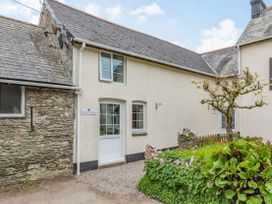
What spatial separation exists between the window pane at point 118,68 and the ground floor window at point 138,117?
1.40 m

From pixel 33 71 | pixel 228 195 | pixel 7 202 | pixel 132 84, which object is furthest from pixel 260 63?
pixel 7 202

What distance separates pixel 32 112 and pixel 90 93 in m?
2.18

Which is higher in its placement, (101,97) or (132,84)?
(132,84)

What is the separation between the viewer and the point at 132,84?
10227 mm

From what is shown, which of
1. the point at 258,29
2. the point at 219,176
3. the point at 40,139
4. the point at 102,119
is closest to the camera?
the point at 219,176

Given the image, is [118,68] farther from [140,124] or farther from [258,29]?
[258,29]

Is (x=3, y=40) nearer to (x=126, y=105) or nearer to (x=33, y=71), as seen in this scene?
(x=33, y=71)

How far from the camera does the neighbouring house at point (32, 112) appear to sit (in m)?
6.90

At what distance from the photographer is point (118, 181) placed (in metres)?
7.24

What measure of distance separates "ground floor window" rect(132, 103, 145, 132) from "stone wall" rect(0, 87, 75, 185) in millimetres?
3061

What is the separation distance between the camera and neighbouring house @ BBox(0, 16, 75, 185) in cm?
690

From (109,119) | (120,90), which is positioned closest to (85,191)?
(109,119)

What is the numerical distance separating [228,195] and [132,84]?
21.8ft

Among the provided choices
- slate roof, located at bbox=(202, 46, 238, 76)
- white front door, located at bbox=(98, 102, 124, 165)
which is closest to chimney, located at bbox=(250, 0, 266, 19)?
slate roof, located at bbox=(202, 46, 238, 76)
